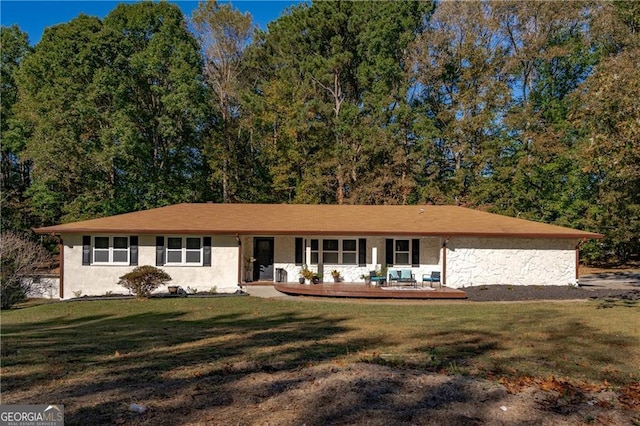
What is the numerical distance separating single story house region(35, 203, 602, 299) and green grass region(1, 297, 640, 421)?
12.2ft

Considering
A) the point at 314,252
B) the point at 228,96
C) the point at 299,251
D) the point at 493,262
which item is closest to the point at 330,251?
the point at 314,252

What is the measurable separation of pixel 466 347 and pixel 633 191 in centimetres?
2580

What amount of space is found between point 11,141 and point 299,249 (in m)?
23.0

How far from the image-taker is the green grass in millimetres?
5781

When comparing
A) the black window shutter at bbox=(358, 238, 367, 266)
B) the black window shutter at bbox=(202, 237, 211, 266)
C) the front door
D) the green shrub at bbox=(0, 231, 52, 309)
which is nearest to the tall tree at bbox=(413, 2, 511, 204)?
the black window shutter at bbox=(358, 238, 367, 266)

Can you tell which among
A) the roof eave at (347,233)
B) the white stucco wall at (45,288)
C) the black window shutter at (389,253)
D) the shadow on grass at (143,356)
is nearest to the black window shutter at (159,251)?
the roof eave at (347,233)

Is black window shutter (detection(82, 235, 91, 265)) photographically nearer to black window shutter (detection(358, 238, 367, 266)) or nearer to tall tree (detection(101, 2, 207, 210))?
tall tree (detection(101, 2, 207, 210))

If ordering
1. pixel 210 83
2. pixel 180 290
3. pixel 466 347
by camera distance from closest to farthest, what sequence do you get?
pixel 466 347, pixel 180 290, pixel 210 83

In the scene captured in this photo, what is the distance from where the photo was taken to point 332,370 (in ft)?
18.6

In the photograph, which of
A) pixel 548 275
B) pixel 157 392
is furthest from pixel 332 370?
pixel 548 275

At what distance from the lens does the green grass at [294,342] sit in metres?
5.78

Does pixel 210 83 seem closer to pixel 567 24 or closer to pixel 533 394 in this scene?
pixel 567 24

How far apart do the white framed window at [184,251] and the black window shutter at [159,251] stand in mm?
236

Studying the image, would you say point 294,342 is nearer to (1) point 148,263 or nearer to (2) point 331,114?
(1) point 148,263
